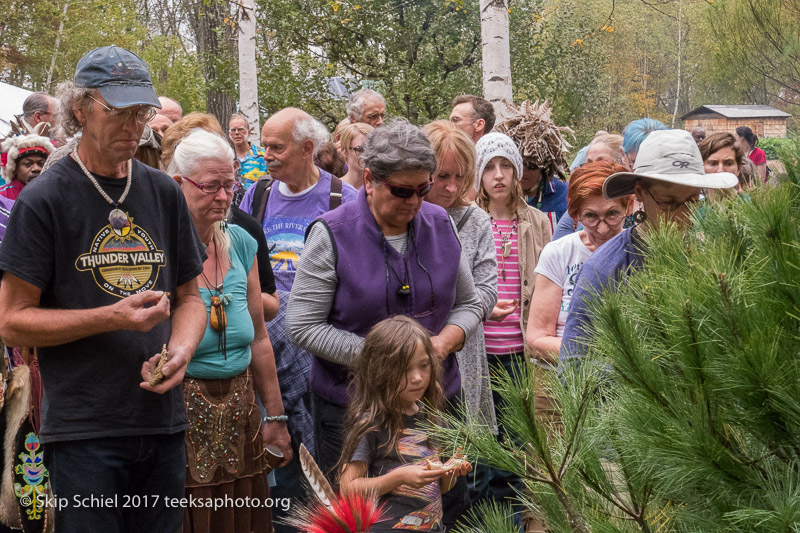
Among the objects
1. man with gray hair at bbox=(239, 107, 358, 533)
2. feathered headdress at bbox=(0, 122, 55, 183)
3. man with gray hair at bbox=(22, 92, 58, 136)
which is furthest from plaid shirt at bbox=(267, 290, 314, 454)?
man with gray hair at bbox=(22, 92, 58, 136)

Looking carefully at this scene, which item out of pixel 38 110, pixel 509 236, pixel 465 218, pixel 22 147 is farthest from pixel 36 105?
pixel 465 218

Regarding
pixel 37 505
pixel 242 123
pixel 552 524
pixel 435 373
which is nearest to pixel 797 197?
pixel 552 524

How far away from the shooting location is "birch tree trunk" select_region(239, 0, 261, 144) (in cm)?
1170

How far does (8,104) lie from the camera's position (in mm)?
12352

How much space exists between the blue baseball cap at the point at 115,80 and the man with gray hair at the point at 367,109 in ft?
14.2

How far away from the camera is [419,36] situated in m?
14.5

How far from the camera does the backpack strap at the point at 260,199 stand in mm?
5254

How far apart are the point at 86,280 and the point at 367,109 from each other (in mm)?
4578

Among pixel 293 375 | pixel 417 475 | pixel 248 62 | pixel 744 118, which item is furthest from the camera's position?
pixel 744 118

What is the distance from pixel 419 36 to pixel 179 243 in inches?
473

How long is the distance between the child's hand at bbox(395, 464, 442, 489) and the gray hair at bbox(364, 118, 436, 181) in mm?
1147

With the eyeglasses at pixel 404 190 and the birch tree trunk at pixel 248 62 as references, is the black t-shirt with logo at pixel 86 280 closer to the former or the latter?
the eyeglasses at pixel 404 190

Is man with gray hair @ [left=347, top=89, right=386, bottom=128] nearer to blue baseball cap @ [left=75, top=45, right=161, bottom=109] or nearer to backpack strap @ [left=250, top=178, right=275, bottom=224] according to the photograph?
backpack strap @ [left=250, top=178, right=275, bottom=224]

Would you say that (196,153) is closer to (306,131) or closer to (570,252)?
(306,131)
